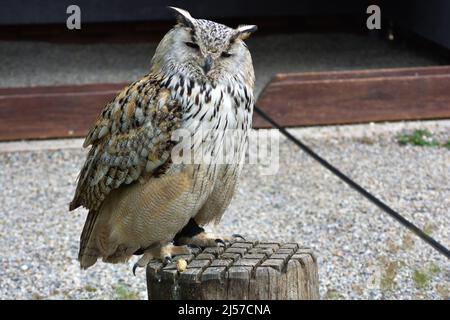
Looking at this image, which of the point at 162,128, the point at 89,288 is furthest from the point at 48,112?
the point at 162,128

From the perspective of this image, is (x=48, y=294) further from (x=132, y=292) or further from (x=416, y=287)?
(x=416, y=287)

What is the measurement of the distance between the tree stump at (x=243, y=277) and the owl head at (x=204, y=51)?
2.04ft

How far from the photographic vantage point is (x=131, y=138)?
3.20m

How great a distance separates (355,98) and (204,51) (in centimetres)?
→ 517

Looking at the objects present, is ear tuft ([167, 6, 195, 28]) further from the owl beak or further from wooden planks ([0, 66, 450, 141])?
wooden planks ([0, 66, 450, 141])

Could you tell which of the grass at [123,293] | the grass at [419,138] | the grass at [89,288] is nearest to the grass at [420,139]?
the grass at [419,138]

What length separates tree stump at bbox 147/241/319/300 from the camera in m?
2.64

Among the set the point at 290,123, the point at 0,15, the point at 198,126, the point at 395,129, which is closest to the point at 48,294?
the point at 198,126

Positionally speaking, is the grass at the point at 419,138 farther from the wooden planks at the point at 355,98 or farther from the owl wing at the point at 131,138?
the owl wing at the point at 131,138

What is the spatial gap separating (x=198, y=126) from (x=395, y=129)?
5219 millimetres

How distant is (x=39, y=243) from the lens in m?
5.91

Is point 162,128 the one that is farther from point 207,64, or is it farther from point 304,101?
→ point 304,101

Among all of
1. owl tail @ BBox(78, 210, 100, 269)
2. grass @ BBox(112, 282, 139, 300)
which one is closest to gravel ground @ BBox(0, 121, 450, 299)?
grass @ BBox(112, 282, 139, 300)

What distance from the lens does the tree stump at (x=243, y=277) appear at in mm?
2643
